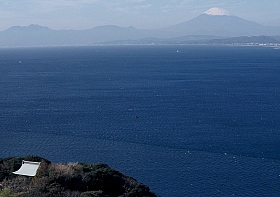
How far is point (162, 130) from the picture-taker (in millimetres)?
46250

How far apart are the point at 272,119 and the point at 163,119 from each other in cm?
1358

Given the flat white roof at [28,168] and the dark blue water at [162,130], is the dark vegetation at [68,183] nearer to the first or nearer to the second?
the flat white roof at [28,168]

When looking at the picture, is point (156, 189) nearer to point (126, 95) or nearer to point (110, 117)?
point (110, 117)

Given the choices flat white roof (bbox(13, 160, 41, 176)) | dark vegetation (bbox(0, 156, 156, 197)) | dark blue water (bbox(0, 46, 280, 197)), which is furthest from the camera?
dark blue water (bbox(0, 46, 280, 197))

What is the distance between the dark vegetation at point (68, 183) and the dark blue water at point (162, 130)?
20.1 ft

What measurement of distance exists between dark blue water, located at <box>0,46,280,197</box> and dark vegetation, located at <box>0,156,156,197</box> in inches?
241

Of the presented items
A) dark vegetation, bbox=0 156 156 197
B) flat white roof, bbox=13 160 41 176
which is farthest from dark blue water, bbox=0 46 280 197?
flat white roof, bbox=13 160 41 176

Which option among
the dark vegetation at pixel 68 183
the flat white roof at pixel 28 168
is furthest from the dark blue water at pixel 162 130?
the flat white roof at pixel 28 168

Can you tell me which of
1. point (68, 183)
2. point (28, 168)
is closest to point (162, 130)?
point (28, 168)

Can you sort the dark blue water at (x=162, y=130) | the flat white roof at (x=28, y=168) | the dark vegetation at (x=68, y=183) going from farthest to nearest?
the dark blue water at (x=162, y=130) → the flat white roof at (x=28, y=168) → the dark vegetation at (x=68, y=183)

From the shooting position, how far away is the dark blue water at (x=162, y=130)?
32969mm

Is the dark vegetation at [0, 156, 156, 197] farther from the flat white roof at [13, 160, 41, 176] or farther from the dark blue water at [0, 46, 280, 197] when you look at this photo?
the dark blue water at [0, 46, 280, 197]

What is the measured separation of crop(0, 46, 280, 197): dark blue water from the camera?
33.0 metres

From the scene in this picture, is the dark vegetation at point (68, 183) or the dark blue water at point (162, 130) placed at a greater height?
the dark vegetation at point (68, 183)
